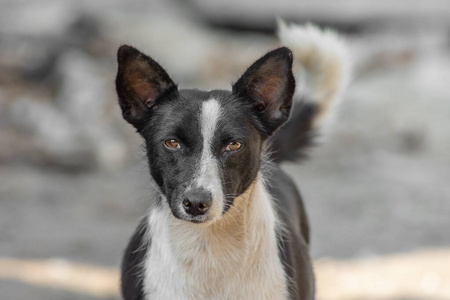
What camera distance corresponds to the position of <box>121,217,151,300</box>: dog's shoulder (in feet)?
10.2

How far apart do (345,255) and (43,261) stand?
265 centimetres

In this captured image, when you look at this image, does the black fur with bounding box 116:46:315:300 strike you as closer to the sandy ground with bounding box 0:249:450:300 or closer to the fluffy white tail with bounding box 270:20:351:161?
the fluffy white tail with bounding box 270:20:351:161

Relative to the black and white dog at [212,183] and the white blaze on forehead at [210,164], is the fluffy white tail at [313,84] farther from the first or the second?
the white blaze on forehead at [210,164]

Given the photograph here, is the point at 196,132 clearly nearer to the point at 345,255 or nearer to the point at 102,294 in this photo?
the point at 102,294

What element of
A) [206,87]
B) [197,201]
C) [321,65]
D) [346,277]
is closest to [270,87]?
[197,201]

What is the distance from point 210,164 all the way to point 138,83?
54 cm

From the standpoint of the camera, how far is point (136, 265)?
3.19m

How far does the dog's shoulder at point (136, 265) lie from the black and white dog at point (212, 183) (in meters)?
→ 0.01

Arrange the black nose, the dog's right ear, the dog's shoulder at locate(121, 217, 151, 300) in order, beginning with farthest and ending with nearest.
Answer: the dog's shoulder at locate(121, 217, 151, 300) → the dog's right ear → the black nose

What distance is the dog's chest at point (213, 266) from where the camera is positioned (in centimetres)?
290

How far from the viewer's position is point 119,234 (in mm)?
6285

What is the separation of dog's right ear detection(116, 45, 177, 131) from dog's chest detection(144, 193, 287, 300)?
50 centimetres

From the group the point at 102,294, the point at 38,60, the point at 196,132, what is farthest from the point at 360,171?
the point at 196,132

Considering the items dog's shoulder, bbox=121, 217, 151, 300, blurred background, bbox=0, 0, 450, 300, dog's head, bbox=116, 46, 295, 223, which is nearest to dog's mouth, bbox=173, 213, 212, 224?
dog's head, bbox=116, 46, 295, 223
